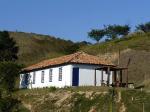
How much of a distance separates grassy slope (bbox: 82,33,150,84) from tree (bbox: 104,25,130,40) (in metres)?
16.5

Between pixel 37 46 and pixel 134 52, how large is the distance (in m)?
38.3

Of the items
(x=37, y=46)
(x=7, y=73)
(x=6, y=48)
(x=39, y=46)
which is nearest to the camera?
(x=7, y=73)

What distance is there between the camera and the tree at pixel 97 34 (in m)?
115

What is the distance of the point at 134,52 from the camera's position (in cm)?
8306

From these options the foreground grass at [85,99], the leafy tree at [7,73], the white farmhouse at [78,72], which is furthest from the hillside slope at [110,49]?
the leafy tree at [7,73]

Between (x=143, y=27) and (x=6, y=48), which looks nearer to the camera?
(x=6, y=48)

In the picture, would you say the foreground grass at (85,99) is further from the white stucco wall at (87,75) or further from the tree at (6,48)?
the tree at (6,48)

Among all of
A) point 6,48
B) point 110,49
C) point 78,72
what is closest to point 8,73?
point 78,72

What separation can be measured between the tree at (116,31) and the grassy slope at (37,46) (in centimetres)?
925

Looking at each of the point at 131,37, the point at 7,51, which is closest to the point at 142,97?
the point at 7,51

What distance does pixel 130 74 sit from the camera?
249 ft

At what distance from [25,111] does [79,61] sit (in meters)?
8.21

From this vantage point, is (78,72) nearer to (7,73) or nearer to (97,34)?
(7,73)

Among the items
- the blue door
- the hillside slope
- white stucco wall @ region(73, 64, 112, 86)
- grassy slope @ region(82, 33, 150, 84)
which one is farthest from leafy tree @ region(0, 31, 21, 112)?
grassy slope @ region(82, 33, 150, 84)
